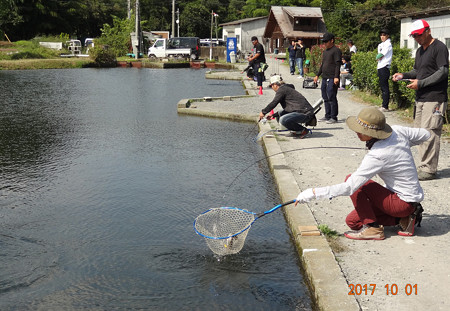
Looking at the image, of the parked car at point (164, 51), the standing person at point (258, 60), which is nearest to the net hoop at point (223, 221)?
the standing person at point (258, 60)

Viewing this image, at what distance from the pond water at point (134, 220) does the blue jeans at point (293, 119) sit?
29.5 inches

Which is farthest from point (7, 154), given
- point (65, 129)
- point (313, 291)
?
point (313, 291)

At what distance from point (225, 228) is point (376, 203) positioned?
150cm

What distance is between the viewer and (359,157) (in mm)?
9039

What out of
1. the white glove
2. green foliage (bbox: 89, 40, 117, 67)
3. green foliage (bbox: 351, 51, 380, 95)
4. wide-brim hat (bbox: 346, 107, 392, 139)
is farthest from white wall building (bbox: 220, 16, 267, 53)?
the white glove

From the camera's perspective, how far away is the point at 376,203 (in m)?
5.42

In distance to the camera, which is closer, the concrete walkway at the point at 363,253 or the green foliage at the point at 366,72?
the concrete walkway at the point at 363,253

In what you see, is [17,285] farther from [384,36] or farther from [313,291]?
[384,36]

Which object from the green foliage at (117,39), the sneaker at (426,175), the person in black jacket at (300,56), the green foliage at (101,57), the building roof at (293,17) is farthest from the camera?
the building roof at (293,17)

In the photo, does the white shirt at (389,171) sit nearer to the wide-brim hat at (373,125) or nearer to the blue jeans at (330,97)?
the wide-brim hat at (373,125)

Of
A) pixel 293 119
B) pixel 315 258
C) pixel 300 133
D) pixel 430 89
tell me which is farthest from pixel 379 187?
pixel 300 133

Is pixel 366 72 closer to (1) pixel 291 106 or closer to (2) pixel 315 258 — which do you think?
(1) pixel 291 106

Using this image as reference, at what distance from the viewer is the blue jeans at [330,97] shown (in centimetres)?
1216

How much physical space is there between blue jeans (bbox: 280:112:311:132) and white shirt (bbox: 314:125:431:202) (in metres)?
5.07
